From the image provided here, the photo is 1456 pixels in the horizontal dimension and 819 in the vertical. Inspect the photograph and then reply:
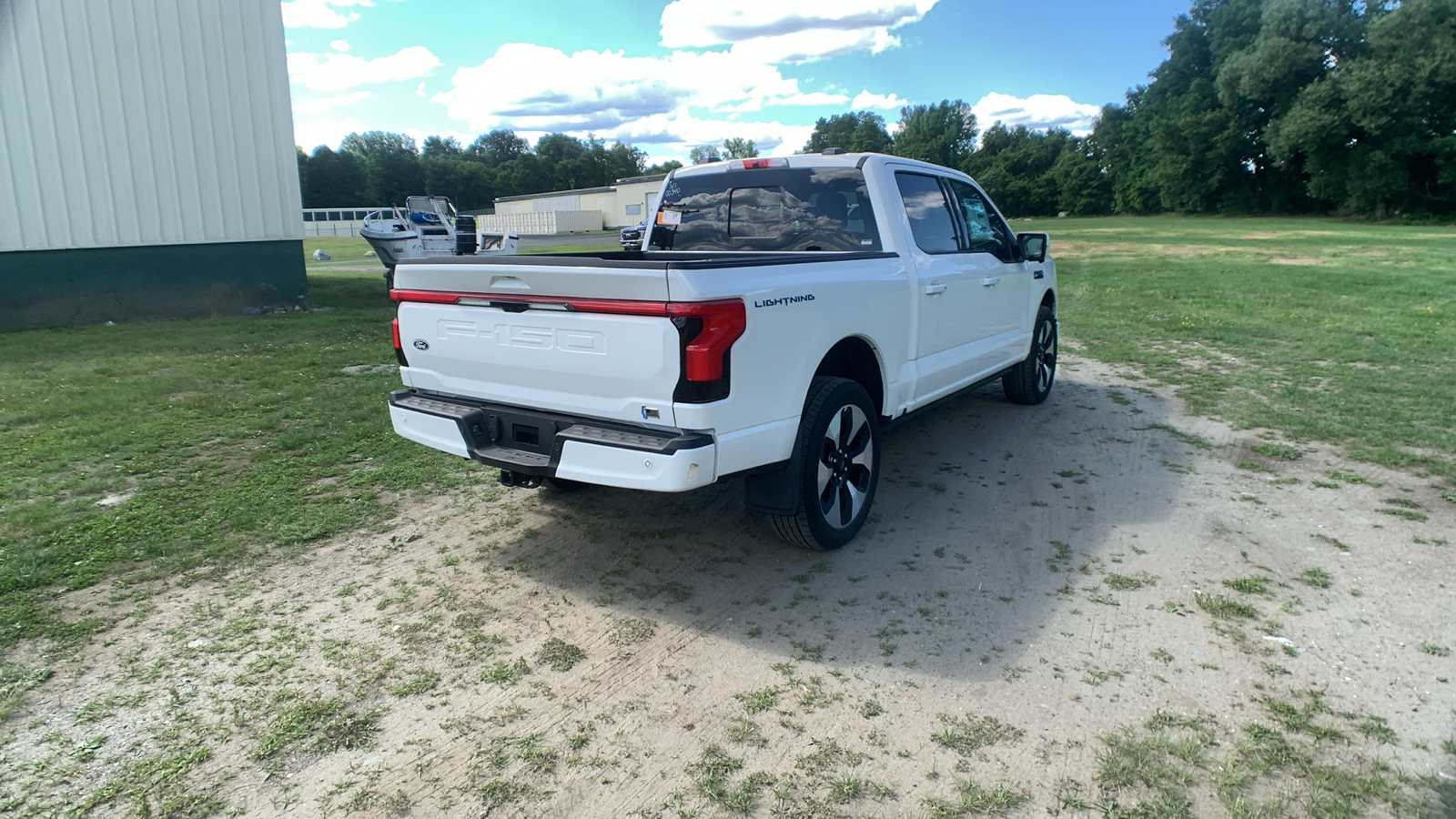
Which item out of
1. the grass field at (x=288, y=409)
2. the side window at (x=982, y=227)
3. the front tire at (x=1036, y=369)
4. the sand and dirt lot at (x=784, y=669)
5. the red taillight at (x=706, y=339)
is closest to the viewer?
the sand and dirt lot at (x=784, y=669)

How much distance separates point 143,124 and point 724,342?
1341 cm

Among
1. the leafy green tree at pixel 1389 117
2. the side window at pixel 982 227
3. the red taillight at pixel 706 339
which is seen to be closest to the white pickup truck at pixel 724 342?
the red taillight at pixel 706 339

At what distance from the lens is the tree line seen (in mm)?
50312

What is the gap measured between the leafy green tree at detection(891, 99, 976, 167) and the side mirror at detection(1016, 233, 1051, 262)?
99.4m

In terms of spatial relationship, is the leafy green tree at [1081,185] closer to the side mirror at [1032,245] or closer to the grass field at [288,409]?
the grass field at [288,409]

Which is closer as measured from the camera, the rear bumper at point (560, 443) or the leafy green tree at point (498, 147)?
the rear bumper at point (560, 443)

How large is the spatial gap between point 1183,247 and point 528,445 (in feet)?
99.4

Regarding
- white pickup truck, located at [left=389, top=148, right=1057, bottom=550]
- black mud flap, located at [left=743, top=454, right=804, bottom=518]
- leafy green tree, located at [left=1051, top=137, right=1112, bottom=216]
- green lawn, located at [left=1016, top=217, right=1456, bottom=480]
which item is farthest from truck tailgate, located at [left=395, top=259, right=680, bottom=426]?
leafy green tree, located at [left=1051, top=137, right=1112, bottom=216]

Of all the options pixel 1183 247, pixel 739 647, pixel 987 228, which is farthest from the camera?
pixel 1183 247

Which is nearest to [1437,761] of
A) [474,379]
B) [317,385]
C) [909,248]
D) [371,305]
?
[909,248]

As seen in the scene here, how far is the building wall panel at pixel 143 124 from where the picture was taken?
1205 cm

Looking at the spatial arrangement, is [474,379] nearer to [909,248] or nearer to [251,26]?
[909,248]

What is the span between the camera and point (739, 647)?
11.7 feet

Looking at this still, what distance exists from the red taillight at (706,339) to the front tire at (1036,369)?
14.1ft
